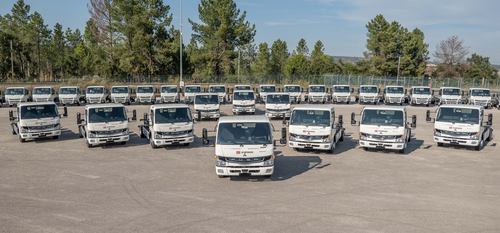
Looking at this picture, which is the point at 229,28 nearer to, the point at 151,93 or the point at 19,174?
the point at 151,93

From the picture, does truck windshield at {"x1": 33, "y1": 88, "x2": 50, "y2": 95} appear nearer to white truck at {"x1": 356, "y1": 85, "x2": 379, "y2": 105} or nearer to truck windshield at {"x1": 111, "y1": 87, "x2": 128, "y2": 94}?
truck windshield at {"x1": 111, "y1": 87, "x2": 128, "y2": 94}

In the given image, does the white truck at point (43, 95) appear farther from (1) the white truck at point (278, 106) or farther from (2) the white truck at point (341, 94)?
(2) the white truck at point (341, 94)

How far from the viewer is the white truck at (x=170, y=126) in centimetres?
1577

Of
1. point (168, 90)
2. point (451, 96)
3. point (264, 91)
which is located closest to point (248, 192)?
point (264, 91)

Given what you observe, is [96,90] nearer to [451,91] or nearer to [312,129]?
[312,129]

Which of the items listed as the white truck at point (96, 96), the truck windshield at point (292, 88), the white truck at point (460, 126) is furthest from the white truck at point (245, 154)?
the white truck at point (96, 96)

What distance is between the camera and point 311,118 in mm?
15539

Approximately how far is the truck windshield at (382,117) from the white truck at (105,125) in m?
11.0

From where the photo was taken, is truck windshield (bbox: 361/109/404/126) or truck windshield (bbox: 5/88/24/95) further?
truck windshield (bbox: 5/88/24/95)

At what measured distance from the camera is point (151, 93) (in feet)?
122

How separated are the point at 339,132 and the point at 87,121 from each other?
466 inches

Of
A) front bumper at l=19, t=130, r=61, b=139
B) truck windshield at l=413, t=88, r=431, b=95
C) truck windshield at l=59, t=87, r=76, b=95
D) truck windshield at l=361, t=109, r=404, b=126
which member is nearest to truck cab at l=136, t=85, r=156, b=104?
truck windshield at l=59, t=87, r=76, b=95

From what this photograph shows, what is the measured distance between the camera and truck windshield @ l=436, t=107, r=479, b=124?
1609 centimetres

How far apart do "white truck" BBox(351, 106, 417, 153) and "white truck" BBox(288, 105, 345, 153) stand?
55.6 inches
